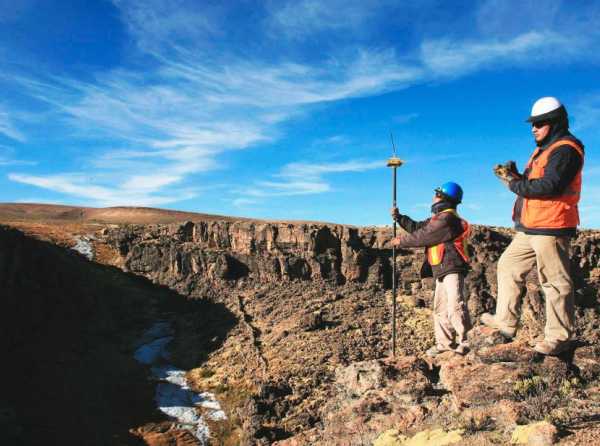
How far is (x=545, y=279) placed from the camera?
256 inches

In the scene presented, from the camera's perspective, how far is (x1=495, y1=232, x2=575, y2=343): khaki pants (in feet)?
20.9

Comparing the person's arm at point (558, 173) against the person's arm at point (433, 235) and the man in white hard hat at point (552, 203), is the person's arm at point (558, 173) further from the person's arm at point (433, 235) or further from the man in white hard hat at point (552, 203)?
the person's arm at point (433, 235)

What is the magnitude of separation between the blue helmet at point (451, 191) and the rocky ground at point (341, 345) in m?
2.24

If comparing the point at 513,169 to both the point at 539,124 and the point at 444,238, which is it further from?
the point at 444,238

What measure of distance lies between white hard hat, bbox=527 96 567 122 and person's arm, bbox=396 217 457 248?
248 cm

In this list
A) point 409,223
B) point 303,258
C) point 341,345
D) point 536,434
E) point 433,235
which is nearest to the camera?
point 536,434

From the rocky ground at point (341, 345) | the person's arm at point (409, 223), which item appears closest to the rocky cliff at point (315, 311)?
the rocky ground at point (341, 345)

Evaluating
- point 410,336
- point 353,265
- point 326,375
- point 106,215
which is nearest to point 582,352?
point 326,375

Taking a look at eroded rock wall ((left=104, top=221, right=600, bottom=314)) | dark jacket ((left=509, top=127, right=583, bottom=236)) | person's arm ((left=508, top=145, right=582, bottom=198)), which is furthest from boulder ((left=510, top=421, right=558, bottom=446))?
eroded rock wall ((left=104, top=221, right=600, bottom=314))

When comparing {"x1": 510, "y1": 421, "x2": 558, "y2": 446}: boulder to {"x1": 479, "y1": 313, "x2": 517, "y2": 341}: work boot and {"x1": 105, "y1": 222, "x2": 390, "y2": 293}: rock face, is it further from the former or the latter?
{"x1": 105, "y1": 222, "x2": 390, "y2": 293}: rock face

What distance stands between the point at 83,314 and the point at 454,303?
832 inches

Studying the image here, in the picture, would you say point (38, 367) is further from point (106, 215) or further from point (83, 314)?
point (106, 215)

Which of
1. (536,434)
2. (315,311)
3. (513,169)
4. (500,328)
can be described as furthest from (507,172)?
(315,311)

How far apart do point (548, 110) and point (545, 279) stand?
7.02 feet
